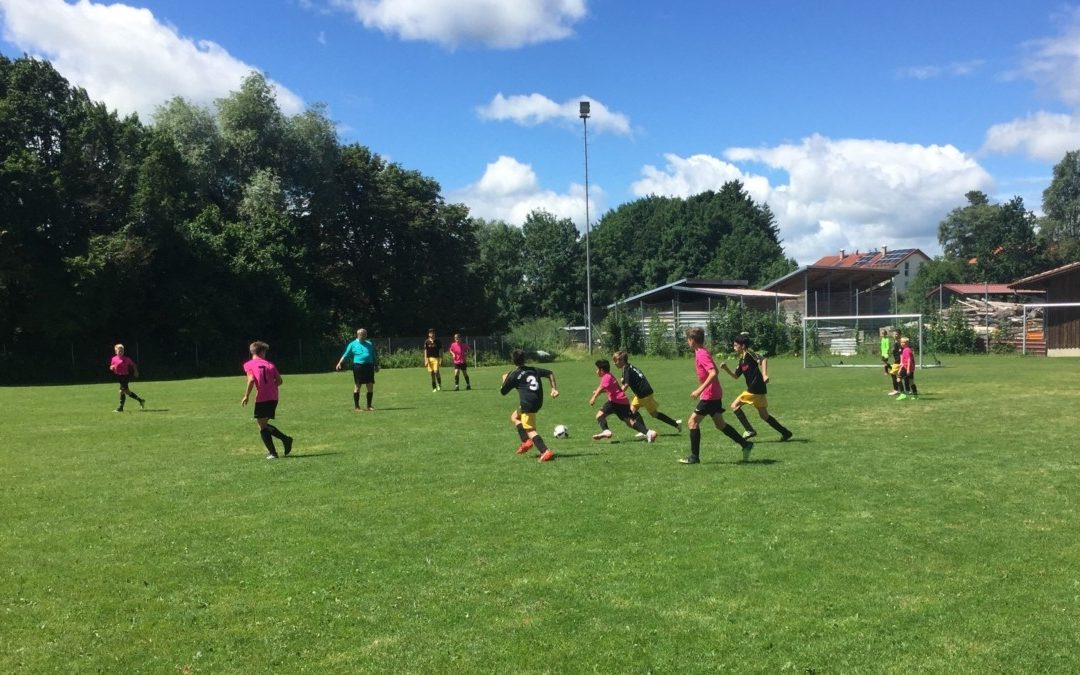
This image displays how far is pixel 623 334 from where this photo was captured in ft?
163

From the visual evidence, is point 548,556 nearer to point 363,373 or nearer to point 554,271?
point 363,373

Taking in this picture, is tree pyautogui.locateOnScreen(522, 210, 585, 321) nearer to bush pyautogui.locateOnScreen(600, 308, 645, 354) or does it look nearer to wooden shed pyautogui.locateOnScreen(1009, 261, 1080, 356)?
bush pyautogui.locateOnScreen(600, 308, 645, 354)

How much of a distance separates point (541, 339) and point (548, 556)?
4396 centimetres

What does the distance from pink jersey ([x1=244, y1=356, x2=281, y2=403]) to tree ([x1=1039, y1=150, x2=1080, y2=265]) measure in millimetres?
80806

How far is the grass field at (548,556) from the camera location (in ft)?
15.8

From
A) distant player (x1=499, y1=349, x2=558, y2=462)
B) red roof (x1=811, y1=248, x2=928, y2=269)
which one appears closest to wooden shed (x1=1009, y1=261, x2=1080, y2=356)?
distant player (x1=499, y1=349, x2=558, y2=462)

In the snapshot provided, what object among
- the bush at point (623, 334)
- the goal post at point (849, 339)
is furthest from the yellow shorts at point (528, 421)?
the bush at point (623, 334)

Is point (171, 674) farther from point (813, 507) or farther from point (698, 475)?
point (698, 475)

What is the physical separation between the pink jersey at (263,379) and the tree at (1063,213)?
8081cm

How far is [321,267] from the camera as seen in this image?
53000mm

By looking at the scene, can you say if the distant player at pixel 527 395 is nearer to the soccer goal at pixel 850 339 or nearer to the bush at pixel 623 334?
the soccer goal at pixel 850 339

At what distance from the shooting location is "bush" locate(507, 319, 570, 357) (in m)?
49.3

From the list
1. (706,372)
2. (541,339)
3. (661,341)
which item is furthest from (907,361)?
(541,339)

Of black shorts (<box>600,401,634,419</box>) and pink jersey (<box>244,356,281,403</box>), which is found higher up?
pink jersey (<box>244,356,281,403</box>)
